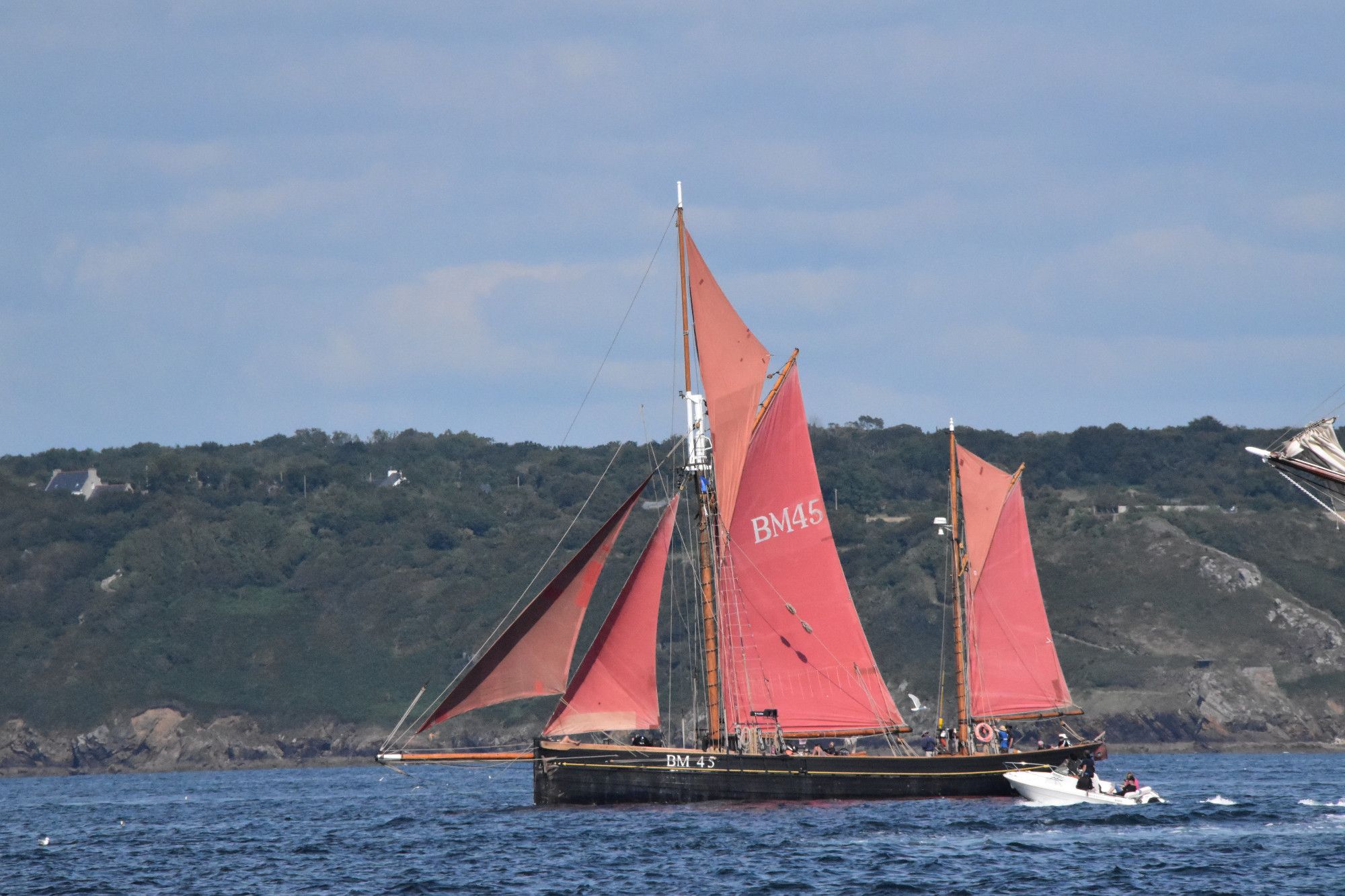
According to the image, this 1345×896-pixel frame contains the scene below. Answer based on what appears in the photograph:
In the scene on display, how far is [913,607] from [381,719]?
5319 cm

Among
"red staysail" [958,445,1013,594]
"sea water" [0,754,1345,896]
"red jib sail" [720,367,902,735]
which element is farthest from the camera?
"red staysail" [958,445,1013,594]

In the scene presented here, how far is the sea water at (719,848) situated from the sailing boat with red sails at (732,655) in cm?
123

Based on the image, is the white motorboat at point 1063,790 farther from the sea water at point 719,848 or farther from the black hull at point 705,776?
the black hull at point 705,776

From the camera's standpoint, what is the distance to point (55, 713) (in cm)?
17238

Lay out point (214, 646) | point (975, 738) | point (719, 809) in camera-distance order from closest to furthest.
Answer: point (719, 809)
point (975, 738)
point (214, 646)

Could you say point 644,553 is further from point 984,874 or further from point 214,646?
point 214,646

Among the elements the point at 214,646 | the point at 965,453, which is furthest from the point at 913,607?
the point at 965,453

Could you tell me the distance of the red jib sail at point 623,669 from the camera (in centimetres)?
6119

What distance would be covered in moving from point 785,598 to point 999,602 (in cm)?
1122

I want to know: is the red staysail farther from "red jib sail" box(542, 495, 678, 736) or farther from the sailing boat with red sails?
"red jib sail" box(542, 495, 678, 736)

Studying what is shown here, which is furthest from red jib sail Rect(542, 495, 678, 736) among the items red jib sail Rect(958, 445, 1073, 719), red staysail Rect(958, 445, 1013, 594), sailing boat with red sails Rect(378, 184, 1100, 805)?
red jib sail Rect(958, 445, 1073, 719)

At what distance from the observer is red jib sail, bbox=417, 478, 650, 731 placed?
5922cm

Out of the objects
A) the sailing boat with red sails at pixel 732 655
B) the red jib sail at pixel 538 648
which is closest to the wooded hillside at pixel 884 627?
the sailing boat with red sails at pixel 732 655

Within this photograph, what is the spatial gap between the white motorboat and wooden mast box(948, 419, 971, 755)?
15.7 feet
